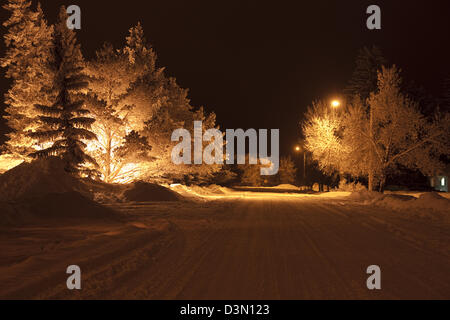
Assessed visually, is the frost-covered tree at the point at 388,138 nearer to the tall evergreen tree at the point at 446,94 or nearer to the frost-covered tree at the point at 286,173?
the tall evergreen tree at the point at 446,94

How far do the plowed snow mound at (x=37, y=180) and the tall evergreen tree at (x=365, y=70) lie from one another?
4451 centimetres

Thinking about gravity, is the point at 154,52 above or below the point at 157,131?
above

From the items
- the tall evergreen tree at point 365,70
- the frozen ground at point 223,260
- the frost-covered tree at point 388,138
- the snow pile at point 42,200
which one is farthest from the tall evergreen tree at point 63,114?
the tall evergreen tree at point 365,70

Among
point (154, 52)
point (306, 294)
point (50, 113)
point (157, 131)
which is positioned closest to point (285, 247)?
point (306, 294)

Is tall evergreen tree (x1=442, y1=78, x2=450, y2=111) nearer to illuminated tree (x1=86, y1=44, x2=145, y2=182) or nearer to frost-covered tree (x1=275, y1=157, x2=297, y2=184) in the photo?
illuminated tree (x1=86, y1=44, x2=145, y2=182)

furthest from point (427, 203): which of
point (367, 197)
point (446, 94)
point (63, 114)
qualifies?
point (446, 94)

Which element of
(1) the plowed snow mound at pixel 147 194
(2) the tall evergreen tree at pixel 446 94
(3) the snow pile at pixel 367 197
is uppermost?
(2) the tall evergreen tree at pixel 446 94

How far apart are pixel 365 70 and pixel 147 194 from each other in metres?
44.3

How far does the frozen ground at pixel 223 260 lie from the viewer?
6203mm

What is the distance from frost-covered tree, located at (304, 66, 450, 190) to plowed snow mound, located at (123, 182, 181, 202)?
15.4 metres

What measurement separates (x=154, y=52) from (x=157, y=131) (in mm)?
13574

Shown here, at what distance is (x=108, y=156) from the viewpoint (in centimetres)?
3152

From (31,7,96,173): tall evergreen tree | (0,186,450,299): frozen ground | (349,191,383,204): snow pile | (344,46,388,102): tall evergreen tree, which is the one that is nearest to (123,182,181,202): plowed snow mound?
(31,7,96,173): tall evergreen tree
